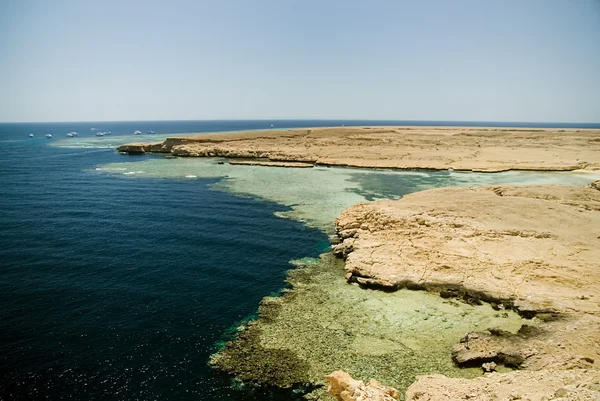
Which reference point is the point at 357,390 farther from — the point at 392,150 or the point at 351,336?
the point at 392,150

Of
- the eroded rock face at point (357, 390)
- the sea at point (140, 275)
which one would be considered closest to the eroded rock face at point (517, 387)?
the eroded rock face at point (357, 390)

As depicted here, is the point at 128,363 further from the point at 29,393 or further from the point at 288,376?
the point at 288,376

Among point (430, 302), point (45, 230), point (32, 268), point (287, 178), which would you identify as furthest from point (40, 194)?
point (430, 302)

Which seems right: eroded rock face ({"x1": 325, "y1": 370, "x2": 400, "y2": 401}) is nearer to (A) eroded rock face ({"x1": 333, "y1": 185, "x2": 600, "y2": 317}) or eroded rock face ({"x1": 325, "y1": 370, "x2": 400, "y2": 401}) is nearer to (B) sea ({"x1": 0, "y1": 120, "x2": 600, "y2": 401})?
(B) sea ({"x1": 0, "y1": 120, "x2": 600, "y2": 401})

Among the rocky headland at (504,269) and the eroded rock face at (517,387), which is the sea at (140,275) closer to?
the eroded rock face at (517,387)

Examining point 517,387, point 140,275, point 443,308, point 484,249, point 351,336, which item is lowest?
point 351,336

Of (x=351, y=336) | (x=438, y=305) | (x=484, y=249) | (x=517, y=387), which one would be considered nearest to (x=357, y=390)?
(x=517, y=387)

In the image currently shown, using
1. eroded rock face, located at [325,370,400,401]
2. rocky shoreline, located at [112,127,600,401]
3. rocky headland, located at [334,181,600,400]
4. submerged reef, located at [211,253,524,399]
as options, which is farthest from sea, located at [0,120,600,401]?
rocky headland, located at [334,181,600,400]
